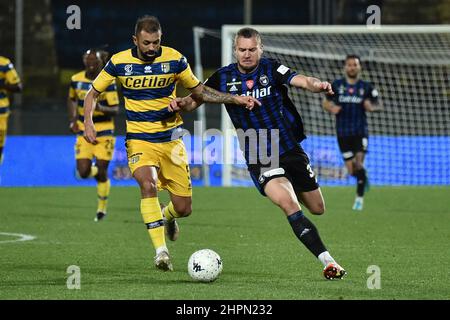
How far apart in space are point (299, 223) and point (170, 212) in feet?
7.05

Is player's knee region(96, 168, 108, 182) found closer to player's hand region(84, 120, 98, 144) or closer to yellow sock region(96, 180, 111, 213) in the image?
yellow sock region(96, 180, 111, 213)

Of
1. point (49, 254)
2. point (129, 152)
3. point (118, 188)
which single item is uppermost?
point (129, 152)

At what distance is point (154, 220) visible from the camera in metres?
8.71

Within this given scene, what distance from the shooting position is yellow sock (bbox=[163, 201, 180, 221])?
9719mm

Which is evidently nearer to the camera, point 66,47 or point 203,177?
point 203,177

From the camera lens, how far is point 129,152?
9188 millimetres

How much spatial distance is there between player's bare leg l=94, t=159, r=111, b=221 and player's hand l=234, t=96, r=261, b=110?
5.90 meters

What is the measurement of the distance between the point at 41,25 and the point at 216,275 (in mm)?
22435

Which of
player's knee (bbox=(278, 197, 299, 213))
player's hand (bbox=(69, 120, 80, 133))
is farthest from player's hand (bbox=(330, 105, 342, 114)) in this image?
player's knee (bbox=(278, 197, 299, 213))

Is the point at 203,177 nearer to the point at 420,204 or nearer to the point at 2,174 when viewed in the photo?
the point at 2,174

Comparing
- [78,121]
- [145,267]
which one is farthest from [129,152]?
[78,121]

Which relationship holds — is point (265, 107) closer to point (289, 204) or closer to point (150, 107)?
point (289, 204)
